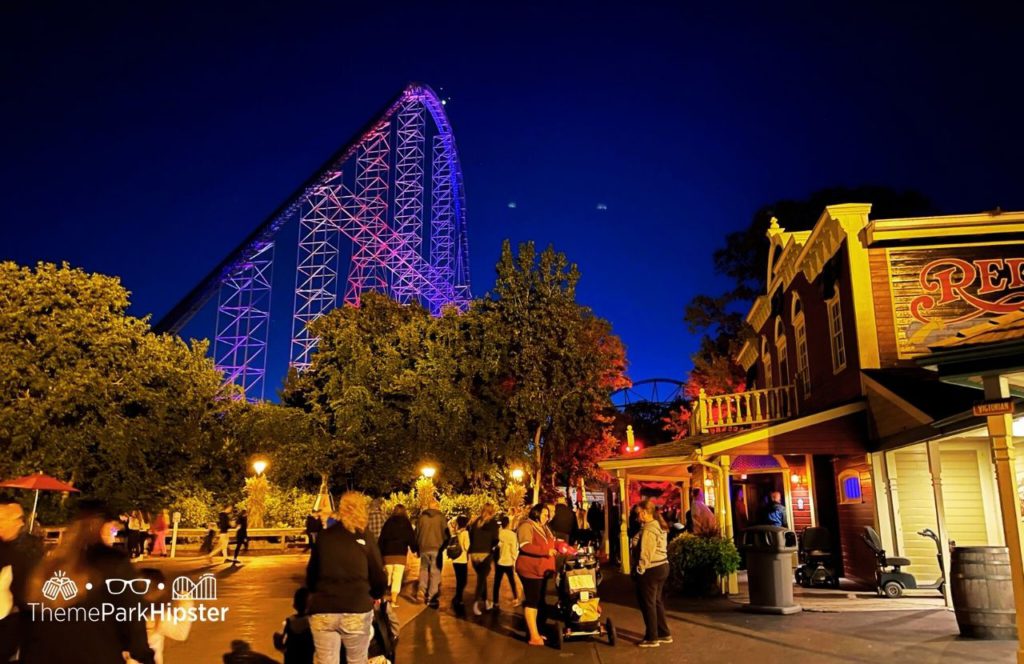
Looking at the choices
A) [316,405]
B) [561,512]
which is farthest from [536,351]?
[561,512]

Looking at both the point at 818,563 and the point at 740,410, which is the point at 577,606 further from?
the point at 740,410

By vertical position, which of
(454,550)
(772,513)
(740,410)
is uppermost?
(740,410)

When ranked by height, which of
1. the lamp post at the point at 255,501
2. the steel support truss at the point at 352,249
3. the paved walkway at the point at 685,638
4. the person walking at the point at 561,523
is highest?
the steel support truss at the point at 352,249

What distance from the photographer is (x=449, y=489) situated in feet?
85.5

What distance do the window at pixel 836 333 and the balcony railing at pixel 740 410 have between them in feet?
6.35

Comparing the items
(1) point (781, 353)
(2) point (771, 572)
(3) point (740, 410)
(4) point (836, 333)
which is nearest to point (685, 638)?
(2) point (771, 572)

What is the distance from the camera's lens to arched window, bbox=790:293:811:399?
1669 centimetres

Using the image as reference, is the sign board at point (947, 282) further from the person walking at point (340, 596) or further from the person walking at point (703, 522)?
the person walking at point (340, 596)

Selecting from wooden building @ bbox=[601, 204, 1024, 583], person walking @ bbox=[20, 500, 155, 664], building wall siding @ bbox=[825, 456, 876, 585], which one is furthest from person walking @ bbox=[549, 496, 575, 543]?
person walking @ bbox=[20, 500, 155, 664]

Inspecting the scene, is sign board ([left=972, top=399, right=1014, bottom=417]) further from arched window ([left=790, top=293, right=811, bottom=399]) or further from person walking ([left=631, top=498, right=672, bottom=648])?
arched window ([left=790, top=293, right=811, bottom=399])

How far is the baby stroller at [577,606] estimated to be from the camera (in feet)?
27.7

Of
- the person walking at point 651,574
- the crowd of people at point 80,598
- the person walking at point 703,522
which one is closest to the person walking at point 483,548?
the person walking at point 651,574

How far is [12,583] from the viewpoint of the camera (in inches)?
168

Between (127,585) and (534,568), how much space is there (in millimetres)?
5476
